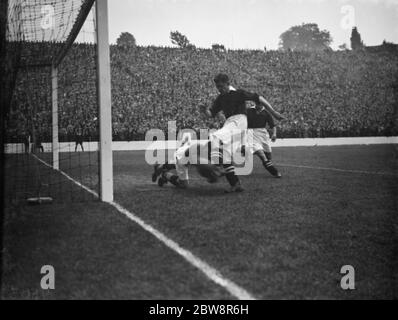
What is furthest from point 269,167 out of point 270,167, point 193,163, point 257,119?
point 193,163

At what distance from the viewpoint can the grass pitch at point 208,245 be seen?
9.39 ft

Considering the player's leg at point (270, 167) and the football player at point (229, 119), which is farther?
the player's leg at point (270, 167)

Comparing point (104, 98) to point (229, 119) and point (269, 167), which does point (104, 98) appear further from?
point (269, 167)

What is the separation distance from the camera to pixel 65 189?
7688 mm

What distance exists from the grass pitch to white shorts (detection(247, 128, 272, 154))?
10.1 feet

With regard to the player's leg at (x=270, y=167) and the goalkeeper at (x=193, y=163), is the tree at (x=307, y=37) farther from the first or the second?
the goalkeeper at (x=193, y=163)

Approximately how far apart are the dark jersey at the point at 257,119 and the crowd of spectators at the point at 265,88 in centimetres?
1443

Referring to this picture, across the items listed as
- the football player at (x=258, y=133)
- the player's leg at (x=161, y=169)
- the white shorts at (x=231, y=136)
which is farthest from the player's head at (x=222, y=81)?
the football player at (x=258, y=133)

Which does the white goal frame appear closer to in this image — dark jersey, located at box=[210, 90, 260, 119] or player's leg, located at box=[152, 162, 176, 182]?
player's leg, located at box=[152, 162, 176, 182]

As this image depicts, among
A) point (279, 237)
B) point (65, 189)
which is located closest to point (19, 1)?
point (65, 189)

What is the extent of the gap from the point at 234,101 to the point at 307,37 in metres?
86.7

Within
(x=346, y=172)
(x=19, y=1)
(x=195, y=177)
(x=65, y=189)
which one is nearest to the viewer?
(x=19, y=1)
